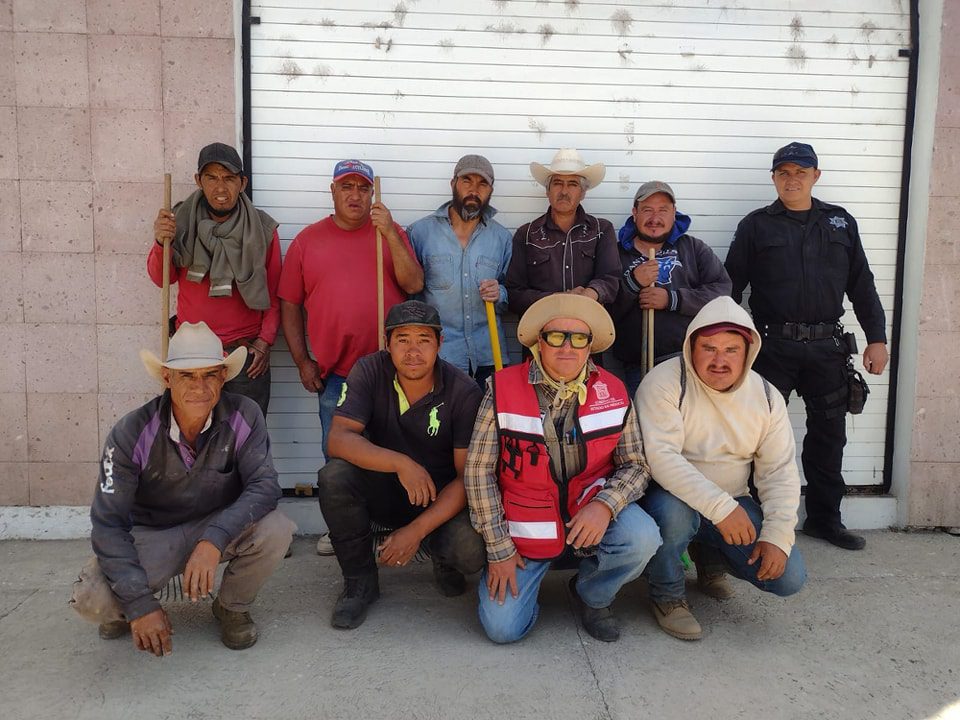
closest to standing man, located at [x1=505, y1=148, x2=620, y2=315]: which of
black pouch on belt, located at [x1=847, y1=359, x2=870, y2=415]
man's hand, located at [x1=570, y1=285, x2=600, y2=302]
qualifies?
man's hand, located at [x1=570, y1=285, x2=600, y2=302]

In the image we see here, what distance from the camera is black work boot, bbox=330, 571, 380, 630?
302 centimetres

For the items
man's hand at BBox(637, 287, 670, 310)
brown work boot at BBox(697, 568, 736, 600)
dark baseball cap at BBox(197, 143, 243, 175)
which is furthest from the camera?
man's hand at BBox(637, 287, 670, 310)

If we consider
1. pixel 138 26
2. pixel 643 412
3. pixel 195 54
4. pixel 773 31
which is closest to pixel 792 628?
pixel 643 412

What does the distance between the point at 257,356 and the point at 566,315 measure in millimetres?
1752

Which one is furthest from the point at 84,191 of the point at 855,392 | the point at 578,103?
the point at 855,392

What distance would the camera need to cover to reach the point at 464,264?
382cm

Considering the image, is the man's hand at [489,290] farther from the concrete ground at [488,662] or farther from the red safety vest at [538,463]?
the concrete ground at [488,662]

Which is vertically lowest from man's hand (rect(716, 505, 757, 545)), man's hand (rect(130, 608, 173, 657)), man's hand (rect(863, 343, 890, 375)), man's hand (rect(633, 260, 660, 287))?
man's hand (rect(130, 608, 173, 657))

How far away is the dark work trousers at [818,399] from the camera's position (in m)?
3.96

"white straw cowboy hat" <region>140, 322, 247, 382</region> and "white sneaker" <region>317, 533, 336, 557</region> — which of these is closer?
"white straw cowboy hat" <region>140, 322, 247, 382</region>

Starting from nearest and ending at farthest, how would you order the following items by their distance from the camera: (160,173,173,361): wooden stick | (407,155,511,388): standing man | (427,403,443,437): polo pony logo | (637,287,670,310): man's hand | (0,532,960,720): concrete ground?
(0,532,960,720): concrete ground → (427,403,443,437): polo pony logo → (160,173,173,361): wooden stick → (637,287,670,310): man's hand → (407,155,511,388): standing man

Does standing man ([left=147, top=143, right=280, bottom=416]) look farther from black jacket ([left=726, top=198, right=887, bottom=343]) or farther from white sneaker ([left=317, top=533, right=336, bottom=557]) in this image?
black jacket ([left=726, top=198, right=887, bottom=343])

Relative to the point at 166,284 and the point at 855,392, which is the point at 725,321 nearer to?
the point at 855,392

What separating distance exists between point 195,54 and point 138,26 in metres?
0.33
